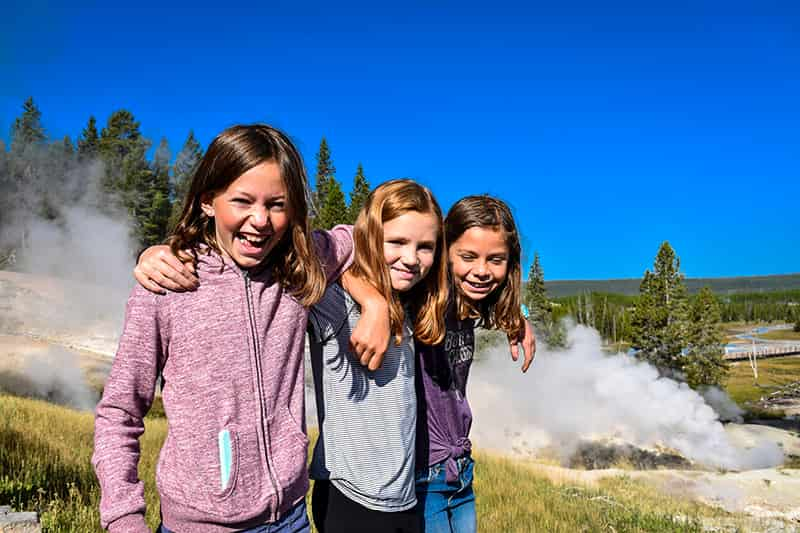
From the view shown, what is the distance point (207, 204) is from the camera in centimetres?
221

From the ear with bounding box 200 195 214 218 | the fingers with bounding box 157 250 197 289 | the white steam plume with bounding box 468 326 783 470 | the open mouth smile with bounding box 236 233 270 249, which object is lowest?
the white steam plume with bounding box 468 326 783 470

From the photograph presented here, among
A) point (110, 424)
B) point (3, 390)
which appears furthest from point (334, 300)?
point (3, 390)

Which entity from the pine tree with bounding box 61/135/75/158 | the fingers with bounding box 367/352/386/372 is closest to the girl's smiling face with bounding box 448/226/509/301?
the fingers with bounding box 367/352/386/372

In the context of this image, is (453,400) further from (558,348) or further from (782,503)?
(558,348)

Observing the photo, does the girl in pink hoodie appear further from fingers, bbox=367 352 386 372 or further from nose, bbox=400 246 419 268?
nose, bbox=400 246 419 268

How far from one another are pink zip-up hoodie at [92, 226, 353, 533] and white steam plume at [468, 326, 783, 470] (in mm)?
44066

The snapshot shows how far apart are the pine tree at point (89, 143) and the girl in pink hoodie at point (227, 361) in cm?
5408

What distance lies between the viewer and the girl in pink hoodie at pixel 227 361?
1.93 meters

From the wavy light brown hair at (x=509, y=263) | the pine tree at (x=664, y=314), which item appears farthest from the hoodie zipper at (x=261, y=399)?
the pine tree at (x=664, y=314)

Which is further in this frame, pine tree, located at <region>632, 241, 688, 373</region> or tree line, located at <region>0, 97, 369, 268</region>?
pine tree, located at <region>632, 241, 688, 373</region>

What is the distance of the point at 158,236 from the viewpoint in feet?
154

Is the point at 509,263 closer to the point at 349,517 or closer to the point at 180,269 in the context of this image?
the point at 349,517

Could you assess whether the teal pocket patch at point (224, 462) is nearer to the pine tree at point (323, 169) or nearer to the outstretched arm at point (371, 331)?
the outstretched arm at point (371, 331)

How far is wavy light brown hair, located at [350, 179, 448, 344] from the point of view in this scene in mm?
2639
